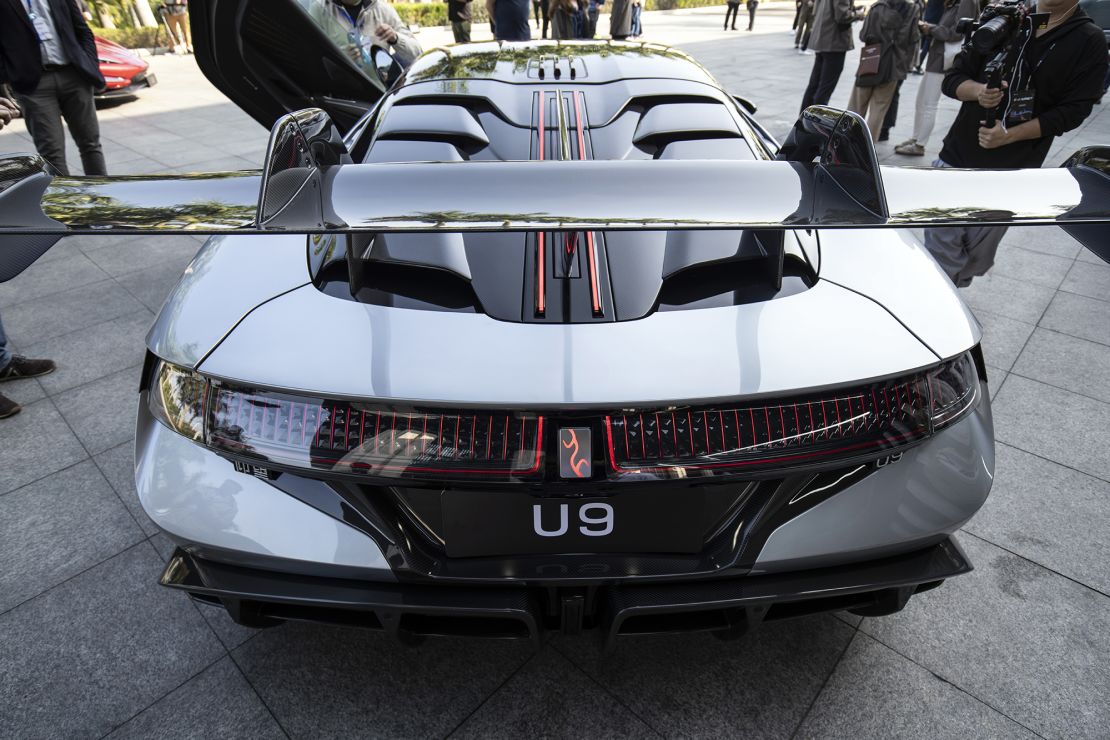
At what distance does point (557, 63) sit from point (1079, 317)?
3.44m

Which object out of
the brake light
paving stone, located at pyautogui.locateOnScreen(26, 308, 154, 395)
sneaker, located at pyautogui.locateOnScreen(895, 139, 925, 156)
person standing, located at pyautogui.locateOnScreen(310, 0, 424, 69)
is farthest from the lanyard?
sneaker, located at pyautogui.locateOnScreen(895, 139, 925, 156)

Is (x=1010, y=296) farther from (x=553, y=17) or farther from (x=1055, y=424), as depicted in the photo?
(x=553, y=17)

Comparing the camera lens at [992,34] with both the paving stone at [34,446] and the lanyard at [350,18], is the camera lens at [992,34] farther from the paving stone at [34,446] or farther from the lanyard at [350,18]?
the paving stone at [34,446]

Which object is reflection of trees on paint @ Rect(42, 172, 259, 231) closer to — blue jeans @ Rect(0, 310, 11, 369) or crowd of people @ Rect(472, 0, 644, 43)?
blue jeans @ Rect(0, 310, 11, 369)

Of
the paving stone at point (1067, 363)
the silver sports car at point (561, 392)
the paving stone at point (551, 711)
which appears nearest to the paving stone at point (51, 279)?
the silver sports car at point (561, 392)

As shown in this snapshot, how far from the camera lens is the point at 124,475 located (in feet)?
8.07

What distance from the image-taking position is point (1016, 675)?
1718mm

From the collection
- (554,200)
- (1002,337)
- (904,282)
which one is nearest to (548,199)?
(554,200)

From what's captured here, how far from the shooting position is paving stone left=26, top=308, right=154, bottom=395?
310cm

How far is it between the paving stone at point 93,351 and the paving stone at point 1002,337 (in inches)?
175

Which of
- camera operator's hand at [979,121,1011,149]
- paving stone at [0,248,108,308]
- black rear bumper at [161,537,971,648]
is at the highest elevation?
camera operator's hand at [979,121,1011,149]

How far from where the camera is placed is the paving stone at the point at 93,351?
10.2 ft

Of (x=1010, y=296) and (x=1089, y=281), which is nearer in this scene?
(x=1010, y=296)

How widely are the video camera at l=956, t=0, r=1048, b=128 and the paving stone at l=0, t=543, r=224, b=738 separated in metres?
4.03
